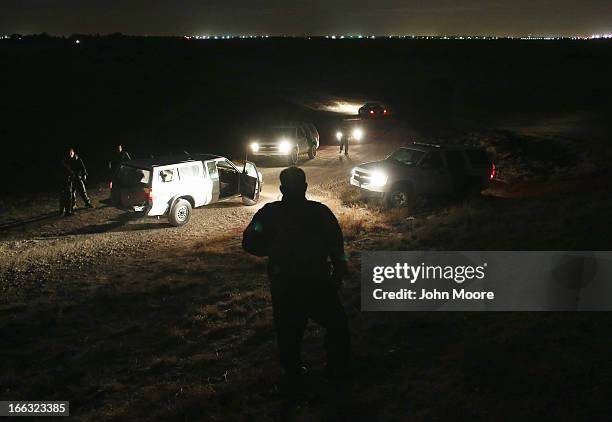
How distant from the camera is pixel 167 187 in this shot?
1367cm

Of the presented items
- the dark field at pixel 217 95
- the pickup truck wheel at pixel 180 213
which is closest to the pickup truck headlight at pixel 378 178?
the pickup truck wheel at pixel 180 213

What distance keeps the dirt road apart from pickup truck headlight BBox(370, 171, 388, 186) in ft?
8.32

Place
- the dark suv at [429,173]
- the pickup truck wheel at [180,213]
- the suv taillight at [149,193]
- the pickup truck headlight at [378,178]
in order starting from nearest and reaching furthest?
the suv taillight at [149,193], the pickup truck wheel at [180,213], the dark suv at [429,173], the pickup truck headlight at [378,178]

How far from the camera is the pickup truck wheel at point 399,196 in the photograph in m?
15.1

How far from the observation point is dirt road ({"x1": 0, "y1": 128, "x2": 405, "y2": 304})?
33.8 ft

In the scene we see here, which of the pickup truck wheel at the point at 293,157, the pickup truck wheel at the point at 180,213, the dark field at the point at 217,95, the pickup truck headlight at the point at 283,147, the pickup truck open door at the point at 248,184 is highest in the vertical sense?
the dark field at the point at 217,95

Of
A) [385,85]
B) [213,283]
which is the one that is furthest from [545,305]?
[385,85]

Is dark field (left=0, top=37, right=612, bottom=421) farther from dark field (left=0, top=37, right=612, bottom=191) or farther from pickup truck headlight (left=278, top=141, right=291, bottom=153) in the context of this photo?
pickup truck headlight (left=278, top=141, right=291, bottom=153)

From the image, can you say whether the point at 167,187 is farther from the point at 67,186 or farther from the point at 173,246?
the point at 67,186

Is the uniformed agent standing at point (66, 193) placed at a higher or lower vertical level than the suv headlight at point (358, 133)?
lower

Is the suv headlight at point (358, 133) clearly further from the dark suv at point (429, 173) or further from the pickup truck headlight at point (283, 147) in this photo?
the dark suv at point (429, 173)

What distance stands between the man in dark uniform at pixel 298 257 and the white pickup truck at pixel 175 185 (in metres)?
9.69

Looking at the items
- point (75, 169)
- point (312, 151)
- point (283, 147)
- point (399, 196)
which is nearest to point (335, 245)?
point (399, 196)

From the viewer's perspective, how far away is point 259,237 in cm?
427
